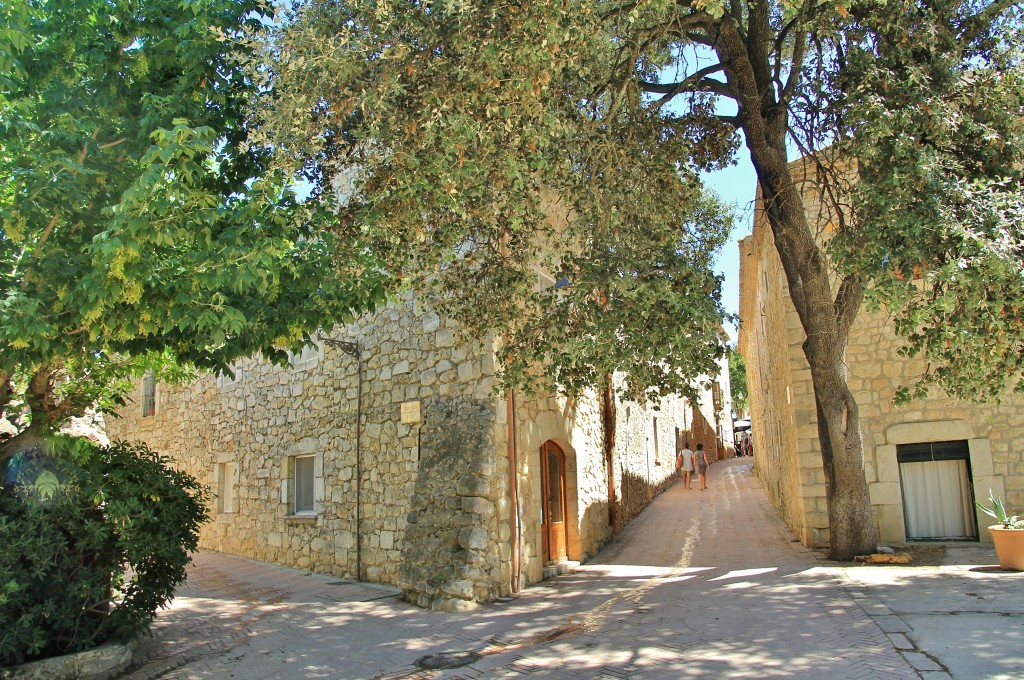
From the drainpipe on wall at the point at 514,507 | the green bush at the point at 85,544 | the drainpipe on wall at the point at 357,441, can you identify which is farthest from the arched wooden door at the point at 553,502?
the green bush at the point at 85,544

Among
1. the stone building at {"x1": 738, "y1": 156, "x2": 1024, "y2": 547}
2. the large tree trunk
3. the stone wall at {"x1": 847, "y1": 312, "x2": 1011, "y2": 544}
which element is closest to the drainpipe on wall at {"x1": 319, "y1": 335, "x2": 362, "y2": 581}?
the large tree trunk

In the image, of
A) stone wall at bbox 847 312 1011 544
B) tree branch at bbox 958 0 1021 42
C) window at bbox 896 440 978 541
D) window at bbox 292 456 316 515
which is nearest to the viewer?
tree branch at bbox 958 0 1021 42

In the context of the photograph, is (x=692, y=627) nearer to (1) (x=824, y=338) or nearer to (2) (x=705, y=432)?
(1) (x=824, y=338)

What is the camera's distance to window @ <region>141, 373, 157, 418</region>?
16.4 m

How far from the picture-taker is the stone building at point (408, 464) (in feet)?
26.7

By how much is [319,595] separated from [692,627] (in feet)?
16.2

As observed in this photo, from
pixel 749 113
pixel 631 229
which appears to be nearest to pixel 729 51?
pixel 749 113

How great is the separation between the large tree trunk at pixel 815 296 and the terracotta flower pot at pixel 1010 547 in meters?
1.24

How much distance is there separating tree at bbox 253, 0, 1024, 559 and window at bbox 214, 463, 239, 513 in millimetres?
7022

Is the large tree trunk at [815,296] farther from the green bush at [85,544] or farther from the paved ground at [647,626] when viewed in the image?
the green bush at [85,544]

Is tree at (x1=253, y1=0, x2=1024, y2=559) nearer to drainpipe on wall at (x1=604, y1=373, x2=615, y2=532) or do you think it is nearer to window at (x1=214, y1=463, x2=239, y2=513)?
drainpipe on wall at (x1=604, y1=373, x2=615, y2=532)

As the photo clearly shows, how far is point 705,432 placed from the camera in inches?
1141

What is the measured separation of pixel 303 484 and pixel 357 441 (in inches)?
78.9

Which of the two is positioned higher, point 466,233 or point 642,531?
point 466,233
